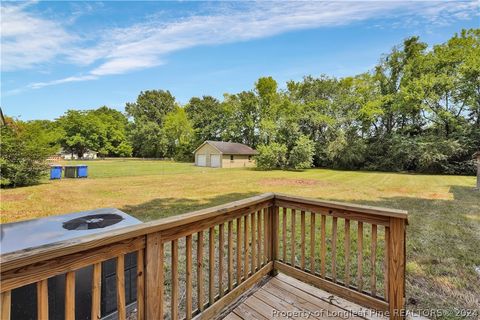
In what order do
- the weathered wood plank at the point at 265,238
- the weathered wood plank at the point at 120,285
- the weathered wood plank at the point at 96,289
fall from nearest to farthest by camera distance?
the weathered wood plank at the point at 96,289
the weathered wood plank at the point at 120,285
the weathered wood plank at the point at 265,238

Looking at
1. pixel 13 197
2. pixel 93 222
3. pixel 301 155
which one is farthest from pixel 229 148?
pixel 93 222

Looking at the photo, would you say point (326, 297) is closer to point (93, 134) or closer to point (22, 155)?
point (22, 155)

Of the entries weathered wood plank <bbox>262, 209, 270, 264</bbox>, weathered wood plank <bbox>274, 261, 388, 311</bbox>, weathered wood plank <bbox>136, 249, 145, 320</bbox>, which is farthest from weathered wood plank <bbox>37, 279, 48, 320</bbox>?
weathered wood plank <bbox>274, 261, 388, 311</bbox>

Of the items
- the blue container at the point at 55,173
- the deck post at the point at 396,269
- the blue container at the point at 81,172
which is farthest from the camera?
the blue container at the point at 81,172

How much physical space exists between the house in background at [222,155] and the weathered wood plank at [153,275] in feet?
80.8

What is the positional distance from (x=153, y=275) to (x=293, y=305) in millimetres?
1549

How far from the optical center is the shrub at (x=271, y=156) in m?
21.9

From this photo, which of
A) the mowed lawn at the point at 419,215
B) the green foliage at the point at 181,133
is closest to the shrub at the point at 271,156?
the mowed lawn at the point at 419,215

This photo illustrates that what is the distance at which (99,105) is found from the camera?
52.8m

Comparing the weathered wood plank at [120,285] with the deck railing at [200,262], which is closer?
the deck railing at [200,262]

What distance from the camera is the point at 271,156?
21.8 meters

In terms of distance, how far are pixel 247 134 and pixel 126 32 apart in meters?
28.0

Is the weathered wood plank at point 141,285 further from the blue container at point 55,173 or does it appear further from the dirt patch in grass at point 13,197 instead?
the blue container at point 55,173

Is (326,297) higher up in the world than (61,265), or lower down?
lower down
